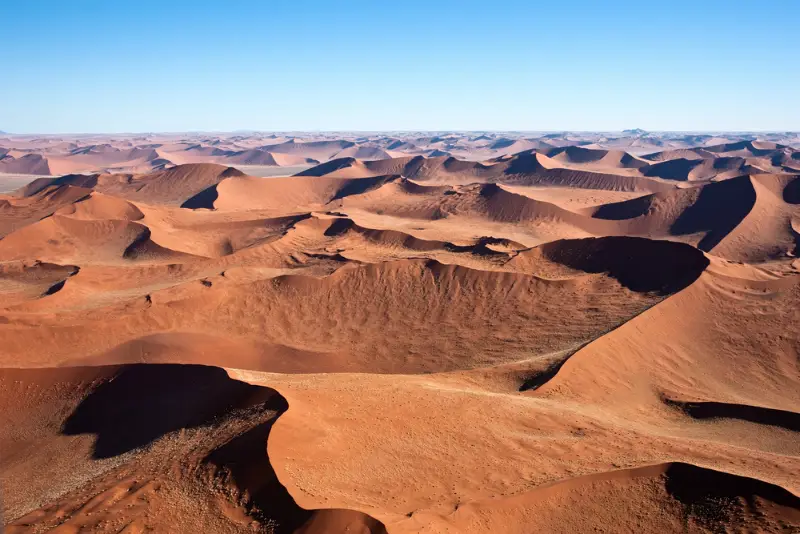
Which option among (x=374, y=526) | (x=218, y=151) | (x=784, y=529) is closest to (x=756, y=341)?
(x=784, y=529)

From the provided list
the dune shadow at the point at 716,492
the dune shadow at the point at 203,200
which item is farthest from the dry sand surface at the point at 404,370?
the dune shadow at the point at 203,200

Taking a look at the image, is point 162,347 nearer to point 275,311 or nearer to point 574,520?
point 275,311

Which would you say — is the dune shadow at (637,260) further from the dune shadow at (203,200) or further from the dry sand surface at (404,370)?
the dune shadow at (203,200)

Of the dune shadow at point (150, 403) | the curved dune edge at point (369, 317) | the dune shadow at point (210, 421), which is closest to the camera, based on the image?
the dune shadow at point (210, 421)

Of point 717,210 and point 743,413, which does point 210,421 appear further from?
point 717,210

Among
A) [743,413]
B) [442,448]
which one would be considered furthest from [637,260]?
[442,448]
